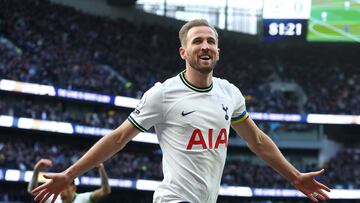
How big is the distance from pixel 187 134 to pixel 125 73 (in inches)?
1568

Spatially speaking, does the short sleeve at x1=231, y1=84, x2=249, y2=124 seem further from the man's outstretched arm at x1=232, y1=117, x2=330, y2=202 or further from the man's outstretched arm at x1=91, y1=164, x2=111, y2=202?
the man's outstretched arm at x1=91, y1=164, x2=111, y2=202

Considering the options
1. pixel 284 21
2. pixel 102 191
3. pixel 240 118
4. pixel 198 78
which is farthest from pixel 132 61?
pixel 198 78

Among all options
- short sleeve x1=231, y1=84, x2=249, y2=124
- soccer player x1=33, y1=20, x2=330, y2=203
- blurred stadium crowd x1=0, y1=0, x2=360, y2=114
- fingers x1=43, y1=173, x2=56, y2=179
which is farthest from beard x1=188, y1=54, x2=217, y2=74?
blurred stadium crowd x1=0, y1=0, x2=360, y2=114

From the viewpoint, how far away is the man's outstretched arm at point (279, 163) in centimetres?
496

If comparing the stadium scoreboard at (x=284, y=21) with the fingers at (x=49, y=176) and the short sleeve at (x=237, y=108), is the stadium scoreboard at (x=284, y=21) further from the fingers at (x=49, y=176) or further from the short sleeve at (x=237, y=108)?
the fingers at (x=49, y=176)

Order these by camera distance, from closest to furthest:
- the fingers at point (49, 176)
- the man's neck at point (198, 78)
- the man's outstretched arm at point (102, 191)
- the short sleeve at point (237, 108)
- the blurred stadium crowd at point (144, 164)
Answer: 1. the fingers at point (49, 176)
2. the man's neck at point (198, 78)
3. the short sleeve at point (237, 108)
4. the man's outstretched arm at point (102, 191)
5. the blurred stadium crowd at point (144, 164)

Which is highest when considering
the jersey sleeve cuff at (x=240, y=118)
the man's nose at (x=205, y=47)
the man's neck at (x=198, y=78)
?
the man's nose at (x=205, y=47)

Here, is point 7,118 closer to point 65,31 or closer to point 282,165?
point 65,31

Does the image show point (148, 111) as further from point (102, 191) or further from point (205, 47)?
point (102, 191)

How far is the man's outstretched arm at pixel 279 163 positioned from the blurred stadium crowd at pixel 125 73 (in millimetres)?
29739

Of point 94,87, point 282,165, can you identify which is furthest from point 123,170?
point 282,165

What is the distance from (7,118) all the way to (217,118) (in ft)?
103

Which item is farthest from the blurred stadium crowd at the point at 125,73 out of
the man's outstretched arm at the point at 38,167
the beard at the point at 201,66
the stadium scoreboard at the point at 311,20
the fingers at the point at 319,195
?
the beard at the point at 201,66

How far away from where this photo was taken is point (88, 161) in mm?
4457
